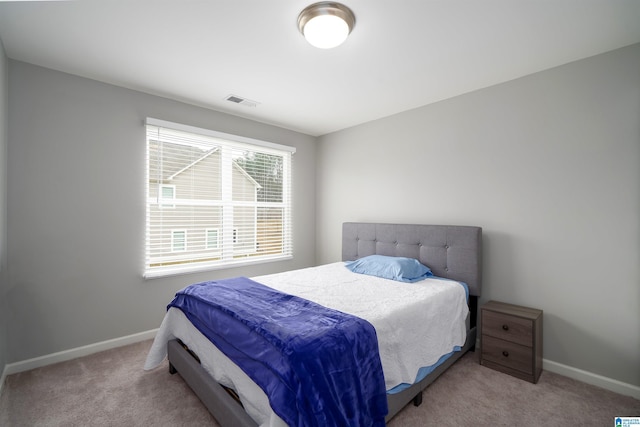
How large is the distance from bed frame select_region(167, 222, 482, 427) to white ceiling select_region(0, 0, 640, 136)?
4.98 feet

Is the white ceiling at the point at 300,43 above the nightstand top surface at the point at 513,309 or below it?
above

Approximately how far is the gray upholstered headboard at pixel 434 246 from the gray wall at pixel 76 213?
2.33 m

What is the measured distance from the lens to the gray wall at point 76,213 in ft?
7.67

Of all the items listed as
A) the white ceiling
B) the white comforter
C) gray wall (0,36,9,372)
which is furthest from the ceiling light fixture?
gray wall (0,36,9,372)

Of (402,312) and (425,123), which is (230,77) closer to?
(425,123)

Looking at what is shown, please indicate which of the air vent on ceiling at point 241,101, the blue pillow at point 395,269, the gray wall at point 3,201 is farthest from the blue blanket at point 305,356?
the air vent on ceiling at point 241,101

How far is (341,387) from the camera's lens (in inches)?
53.1

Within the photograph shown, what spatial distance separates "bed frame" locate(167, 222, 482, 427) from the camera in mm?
1661

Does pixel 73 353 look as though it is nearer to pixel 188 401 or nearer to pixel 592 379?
pixel 188 401

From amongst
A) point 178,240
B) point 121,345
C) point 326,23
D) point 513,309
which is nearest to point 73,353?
point 121,345

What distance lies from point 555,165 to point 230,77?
301 cm

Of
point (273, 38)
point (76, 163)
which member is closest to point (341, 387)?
point (273, 38)

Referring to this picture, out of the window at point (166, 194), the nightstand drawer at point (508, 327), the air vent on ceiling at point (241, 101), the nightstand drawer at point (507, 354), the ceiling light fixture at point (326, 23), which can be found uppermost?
the air vent on ceiling at point (241, 101)

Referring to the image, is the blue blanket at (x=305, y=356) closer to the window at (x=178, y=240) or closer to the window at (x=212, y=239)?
the window at (x=178, y=240)
